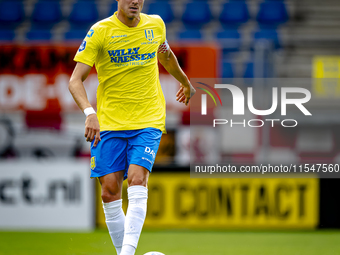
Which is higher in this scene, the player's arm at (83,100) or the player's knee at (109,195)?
the player's arm at (83,100)

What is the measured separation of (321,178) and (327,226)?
64 cm

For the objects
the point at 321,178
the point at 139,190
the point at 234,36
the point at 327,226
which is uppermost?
the point at 234,36

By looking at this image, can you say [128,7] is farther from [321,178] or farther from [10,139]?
[10,139]

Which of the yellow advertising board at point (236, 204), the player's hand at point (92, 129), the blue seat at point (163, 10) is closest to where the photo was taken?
the player's hand at point (92, 129)

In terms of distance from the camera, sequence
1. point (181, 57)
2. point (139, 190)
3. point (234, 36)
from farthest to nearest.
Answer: point (234, 36) < point (181, 57) < point (139, 190)

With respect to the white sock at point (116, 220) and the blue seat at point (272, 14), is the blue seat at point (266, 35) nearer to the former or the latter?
the blue seat at point (272, 14)

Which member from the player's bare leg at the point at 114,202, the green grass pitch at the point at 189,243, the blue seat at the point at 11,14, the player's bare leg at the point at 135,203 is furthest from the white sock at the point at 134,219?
the blue seat at the point at 11,14

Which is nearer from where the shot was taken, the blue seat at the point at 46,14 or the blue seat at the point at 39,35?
the blue seat at the point at 39,35

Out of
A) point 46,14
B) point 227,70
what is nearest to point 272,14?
point 227,70

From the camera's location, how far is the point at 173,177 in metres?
7.24

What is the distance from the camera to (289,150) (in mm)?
8594

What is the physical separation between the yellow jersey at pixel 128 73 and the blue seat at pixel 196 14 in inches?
361

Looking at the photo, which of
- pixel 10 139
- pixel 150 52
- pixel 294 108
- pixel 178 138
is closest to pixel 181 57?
pixel 178 138

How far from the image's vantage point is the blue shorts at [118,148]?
365cm
